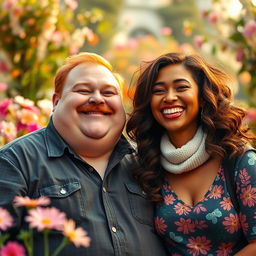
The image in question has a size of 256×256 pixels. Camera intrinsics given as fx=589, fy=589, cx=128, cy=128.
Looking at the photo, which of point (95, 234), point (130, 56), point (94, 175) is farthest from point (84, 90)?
point (130, 56)

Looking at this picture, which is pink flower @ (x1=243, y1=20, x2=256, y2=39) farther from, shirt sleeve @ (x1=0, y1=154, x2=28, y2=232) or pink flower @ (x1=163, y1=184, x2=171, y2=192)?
shirt sleeve @ (x1=0, y1=154, x2=28, y2=232)

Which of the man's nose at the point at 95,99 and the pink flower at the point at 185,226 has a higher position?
the man's nose at the point at 95,99

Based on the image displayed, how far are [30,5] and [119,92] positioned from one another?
92.8 inches

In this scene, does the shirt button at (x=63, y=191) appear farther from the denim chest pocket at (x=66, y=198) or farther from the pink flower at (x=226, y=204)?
the pink flower at (x=226, y=204)

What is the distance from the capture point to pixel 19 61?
5129 millimetres

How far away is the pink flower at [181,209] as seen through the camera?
104 inches

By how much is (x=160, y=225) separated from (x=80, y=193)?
403mm

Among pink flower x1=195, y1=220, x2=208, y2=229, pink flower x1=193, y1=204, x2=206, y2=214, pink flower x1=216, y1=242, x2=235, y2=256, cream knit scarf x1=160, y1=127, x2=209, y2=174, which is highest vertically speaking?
cream knit scarf x1=160, y1=127, x2=209, y2=174

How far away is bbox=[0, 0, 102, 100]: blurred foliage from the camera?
496cm

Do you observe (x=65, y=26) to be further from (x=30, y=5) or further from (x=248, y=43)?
(x=248, y=43)

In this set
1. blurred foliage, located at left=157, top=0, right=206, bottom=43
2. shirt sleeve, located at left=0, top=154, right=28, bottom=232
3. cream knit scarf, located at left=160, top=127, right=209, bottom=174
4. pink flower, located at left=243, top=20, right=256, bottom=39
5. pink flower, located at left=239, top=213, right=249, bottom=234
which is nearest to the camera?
shirt sleeve, located at left=0, top=154, right=28, bottom=232

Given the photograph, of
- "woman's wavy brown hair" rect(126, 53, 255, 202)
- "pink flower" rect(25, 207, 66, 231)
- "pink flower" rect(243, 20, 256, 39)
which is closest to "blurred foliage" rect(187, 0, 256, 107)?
"pink flower" rect(243, 20, 256, 39)

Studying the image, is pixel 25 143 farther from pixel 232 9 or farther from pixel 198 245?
pixel 232 9

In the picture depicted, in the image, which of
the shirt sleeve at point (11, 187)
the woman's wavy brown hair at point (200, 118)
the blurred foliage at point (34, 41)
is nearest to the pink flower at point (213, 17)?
the blurred foliage at point (34, 41)
